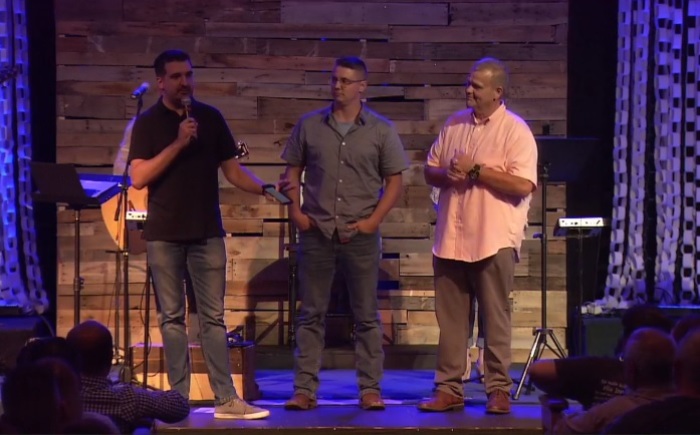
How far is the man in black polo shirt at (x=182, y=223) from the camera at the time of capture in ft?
16.9

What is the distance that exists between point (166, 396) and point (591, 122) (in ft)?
16.2

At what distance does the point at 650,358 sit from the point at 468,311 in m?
2.36

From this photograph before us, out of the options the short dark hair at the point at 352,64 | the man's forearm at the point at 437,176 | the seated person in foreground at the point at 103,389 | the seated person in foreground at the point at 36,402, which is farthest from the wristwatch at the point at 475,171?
the seated person in foreground at the point at 36,402

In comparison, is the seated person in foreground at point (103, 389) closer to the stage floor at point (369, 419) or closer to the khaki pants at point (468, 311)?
the stage floor at point (369, 419)

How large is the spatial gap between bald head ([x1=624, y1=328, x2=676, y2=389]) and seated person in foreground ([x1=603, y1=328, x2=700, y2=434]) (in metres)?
0.26

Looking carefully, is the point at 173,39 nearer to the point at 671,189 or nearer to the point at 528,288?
the point at 528,288

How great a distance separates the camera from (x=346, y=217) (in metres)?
5.43

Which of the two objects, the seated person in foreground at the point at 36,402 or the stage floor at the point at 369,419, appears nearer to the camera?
the seated person in foreground at the point at 36,402

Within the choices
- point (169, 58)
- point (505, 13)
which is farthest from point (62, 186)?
point (505, 13)

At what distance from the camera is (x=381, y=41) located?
25.4 ft

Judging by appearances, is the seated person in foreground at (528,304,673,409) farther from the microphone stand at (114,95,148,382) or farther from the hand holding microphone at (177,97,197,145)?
the microphone stand at (114,95,148,382)

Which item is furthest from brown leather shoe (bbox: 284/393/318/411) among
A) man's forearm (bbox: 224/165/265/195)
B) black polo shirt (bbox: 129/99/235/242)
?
man's forearm (bbox: 224/165/265/195)

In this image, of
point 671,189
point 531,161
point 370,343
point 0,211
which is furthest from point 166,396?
point 671,189

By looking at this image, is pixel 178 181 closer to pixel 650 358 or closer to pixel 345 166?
pixel 345 166
